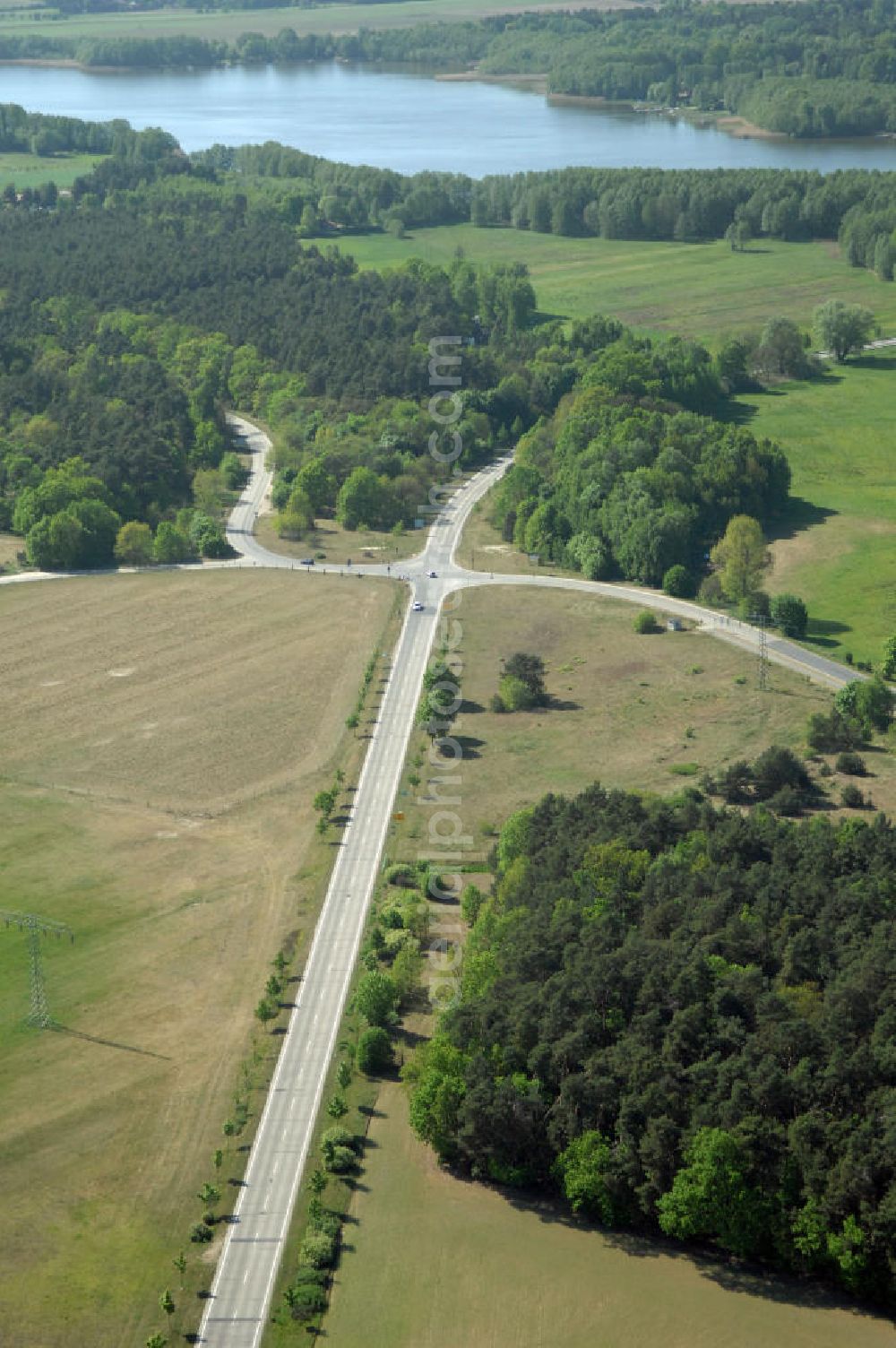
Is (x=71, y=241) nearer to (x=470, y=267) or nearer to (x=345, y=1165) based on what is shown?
(x=470, y=267)

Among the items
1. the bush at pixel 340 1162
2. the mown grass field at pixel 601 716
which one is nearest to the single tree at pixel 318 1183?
the bush at pixel 340 1162

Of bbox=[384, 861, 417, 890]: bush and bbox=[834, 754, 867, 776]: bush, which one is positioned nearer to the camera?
bbox=[384, 861, 417, 890]: bush

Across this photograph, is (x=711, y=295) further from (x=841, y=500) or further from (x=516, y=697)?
(x=516, y=697)

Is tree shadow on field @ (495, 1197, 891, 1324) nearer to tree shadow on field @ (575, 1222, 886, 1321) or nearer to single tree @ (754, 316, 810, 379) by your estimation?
tree shadow on field @ (575, 1222, 886, 1321)

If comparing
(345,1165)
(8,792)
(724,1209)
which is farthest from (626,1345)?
(8,792)

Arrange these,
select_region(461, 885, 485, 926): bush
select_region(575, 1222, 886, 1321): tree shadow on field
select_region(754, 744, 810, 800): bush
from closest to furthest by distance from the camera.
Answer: select_region(575, 1222, 886, 1321): tree shadow on field
select_region(461, 885, 485, 926): bush
select_region(754, 744, 810, 800): bush

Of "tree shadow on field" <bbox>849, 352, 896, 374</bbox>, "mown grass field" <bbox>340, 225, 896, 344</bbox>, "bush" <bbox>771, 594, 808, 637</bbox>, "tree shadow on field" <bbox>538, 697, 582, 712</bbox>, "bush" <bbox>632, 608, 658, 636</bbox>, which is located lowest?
"tree shadow on field" <bbox>538, 697, 582, 712</bbox>

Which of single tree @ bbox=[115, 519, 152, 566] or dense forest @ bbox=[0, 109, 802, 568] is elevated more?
dense forest @ bbox=[0, 109, 802, 568]

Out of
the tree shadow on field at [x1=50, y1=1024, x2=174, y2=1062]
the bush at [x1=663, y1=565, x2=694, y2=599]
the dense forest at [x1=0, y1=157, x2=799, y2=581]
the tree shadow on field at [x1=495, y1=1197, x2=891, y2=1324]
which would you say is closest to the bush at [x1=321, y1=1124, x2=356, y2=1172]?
the tree shadow on field at [x1=495, y1=1197, x2=891, y2=1324]

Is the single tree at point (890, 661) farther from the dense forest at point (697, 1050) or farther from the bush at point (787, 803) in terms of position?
the dense forest at point (697, 1050)
